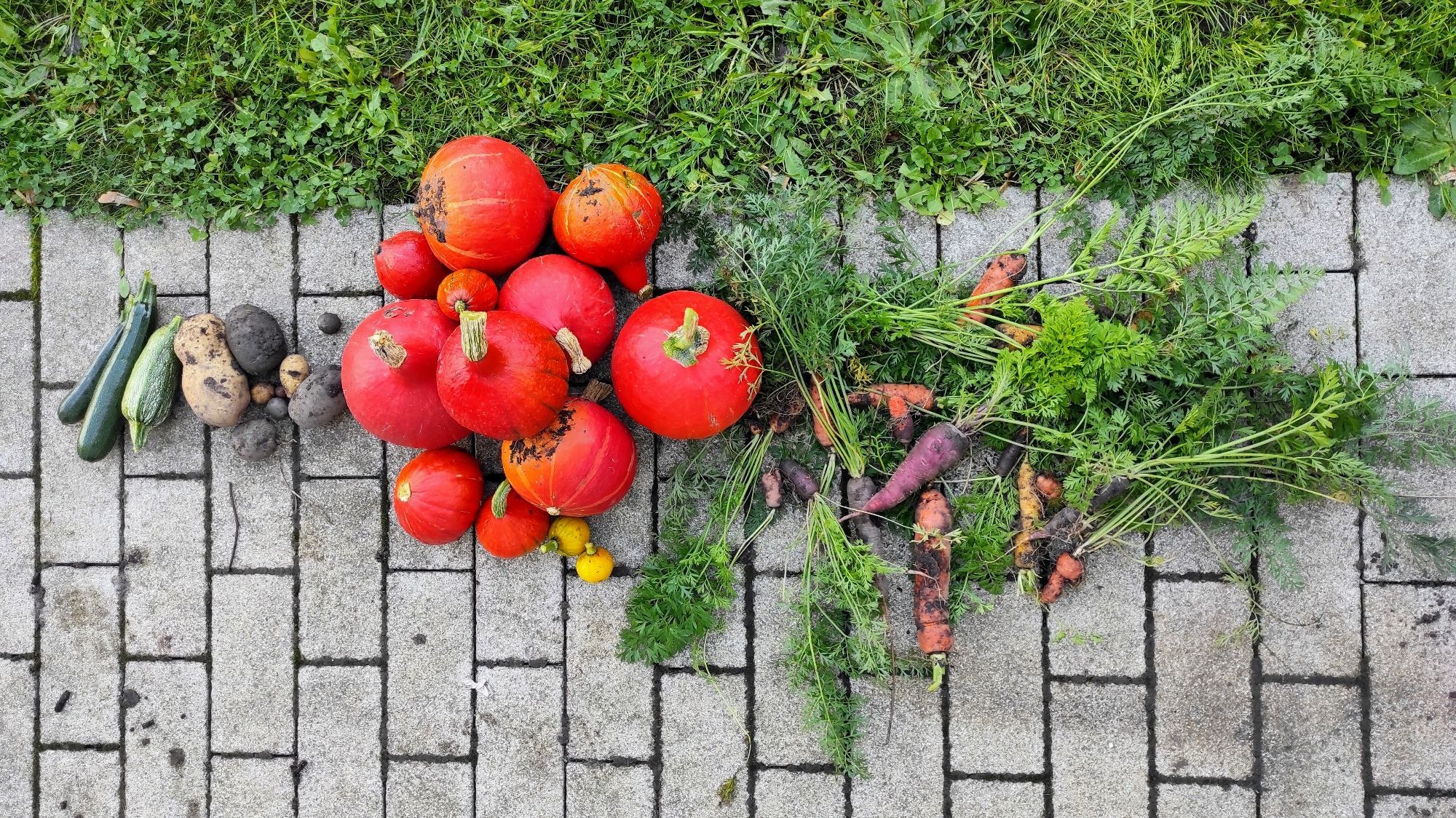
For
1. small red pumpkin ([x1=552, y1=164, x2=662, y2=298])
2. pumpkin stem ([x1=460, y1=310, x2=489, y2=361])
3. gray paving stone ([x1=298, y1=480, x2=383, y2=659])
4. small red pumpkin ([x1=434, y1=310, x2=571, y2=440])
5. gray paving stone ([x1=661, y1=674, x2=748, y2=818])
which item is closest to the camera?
pumpkin stem ([x1=460, y1=310, x2=489, y2=361])

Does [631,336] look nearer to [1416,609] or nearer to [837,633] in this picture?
[837,633]

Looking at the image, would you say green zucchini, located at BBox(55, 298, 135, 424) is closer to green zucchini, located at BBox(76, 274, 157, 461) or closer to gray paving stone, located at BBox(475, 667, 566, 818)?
green zucchini, located at BBox(76, 274, 157, 461)

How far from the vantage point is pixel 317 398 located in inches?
126

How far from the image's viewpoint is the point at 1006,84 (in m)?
3.23

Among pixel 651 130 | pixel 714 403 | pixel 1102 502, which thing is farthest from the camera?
pixel 651 130

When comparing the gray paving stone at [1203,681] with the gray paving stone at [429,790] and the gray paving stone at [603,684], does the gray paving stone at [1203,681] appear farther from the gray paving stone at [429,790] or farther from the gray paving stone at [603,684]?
the gray paving stone at [429,790]

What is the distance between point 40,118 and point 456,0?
173cm

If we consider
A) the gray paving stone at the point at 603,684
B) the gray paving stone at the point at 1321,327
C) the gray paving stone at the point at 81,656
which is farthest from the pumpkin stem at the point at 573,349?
the gray paving stone at the point at 1321,327

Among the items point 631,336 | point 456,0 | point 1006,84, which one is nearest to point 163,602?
point 631,336

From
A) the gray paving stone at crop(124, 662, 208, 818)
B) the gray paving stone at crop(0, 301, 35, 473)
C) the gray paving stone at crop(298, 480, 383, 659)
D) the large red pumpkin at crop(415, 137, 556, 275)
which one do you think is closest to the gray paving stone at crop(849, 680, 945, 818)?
the gray paving stone at crop(298, 480, 383, 659)

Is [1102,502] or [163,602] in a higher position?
[1102,502]

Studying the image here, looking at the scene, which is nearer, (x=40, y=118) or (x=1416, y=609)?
(x=1416, y=609)

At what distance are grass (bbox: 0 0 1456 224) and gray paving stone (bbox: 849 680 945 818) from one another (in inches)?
71.2

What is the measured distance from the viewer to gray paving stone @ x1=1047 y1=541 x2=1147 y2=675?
3203mm
